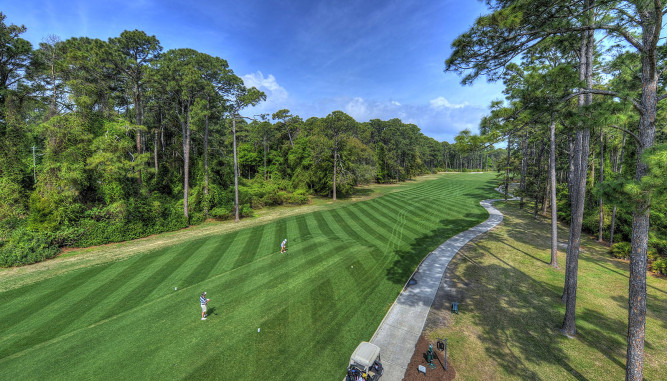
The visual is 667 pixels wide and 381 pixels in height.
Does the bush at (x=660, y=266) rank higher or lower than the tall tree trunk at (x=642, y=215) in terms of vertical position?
lower

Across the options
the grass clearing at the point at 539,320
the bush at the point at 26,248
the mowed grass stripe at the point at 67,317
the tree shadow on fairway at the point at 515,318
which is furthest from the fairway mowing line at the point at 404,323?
the bush at the point at 26,248

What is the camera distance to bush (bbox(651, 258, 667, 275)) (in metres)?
12.3

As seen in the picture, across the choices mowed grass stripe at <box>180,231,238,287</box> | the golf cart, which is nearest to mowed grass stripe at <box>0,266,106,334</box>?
mowed grass stripe at <box>180,231,238,287</box>

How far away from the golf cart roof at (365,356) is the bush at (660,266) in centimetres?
1721

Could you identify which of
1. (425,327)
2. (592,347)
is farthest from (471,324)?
(592,347)

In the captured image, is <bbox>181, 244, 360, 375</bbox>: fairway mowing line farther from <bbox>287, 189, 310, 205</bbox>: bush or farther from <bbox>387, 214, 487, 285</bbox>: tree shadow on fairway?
<bbox>287, 189, 310, 205</bbox>: bush

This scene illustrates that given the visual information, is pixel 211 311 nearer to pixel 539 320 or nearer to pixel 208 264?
pixel 208 264

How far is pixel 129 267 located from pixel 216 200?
39.2ft

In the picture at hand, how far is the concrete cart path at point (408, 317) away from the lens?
7292mm

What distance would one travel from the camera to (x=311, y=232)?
2003 centimetres

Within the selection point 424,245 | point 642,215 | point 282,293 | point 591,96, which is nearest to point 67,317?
point 282,293

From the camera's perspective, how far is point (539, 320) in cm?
911

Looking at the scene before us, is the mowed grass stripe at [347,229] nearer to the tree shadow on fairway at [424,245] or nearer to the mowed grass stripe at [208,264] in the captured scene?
the tree shadow on fairway at [424,245]

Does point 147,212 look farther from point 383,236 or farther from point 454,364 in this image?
point 454,364
